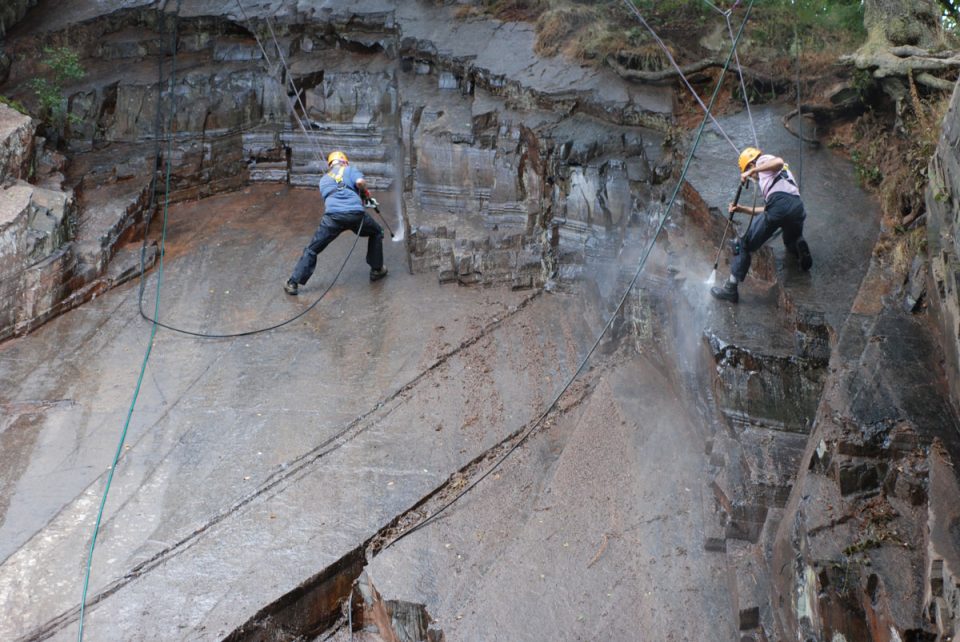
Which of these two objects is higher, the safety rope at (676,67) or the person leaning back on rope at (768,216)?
the safety rope at (676,67)

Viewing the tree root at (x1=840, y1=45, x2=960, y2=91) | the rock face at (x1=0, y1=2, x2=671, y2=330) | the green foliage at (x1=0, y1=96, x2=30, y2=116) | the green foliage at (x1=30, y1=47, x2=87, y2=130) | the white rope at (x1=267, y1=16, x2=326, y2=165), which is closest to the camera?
the tree root at (x1=840, y1=45, x2=960, y2=91)

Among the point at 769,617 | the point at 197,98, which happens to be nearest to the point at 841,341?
the point at 769,617

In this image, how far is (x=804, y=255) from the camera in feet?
26.2

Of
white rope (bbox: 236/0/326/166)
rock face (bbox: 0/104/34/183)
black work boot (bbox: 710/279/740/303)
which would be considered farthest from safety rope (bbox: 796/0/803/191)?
Result: rock face (bbox: 0/104/34/183)

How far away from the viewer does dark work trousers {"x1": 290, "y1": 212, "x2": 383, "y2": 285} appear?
10141 mm

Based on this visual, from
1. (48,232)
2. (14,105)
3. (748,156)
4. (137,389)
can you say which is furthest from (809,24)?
(14,105)

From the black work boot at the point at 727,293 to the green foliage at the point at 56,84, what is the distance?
8.44 meters

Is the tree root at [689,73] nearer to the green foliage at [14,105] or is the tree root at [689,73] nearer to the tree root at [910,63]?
the tree root at [910,63]

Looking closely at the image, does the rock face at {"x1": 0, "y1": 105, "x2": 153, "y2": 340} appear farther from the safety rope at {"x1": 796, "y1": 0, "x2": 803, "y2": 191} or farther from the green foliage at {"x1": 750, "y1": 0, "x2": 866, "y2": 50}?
the green foliage at {"x1": 750, "y1": 0, "x2": 866, "y2": 50}

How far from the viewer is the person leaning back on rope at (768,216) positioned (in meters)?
7.77

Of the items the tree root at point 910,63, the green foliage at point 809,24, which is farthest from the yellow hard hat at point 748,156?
the green foliage at point 809,24

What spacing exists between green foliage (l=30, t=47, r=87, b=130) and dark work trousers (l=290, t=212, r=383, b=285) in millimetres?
4300

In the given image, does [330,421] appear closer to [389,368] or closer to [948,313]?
[389,368]

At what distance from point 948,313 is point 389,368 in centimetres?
473
